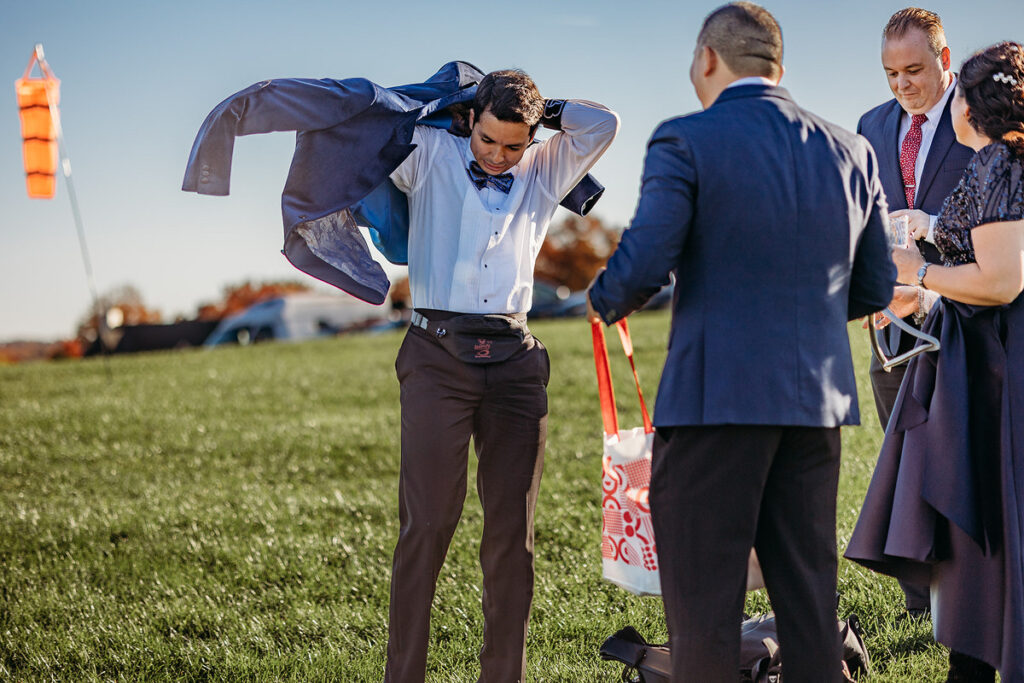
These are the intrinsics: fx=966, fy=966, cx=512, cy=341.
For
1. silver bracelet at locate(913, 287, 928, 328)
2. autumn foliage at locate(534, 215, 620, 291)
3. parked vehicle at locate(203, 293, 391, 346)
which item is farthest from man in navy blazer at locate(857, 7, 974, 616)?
autumn foliage at locate(534, 215, 620, 291)

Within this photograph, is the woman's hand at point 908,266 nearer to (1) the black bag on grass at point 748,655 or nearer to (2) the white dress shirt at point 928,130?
(2) the white dress shirt at point 928,130

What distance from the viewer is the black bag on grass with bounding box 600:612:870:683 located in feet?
10.7

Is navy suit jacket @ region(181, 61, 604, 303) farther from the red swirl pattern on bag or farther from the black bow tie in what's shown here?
the red swirl pattern on bag

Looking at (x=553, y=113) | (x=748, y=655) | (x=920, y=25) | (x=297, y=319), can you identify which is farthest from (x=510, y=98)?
(x=297, y=319)

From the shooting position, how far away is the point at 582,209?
11.4ft

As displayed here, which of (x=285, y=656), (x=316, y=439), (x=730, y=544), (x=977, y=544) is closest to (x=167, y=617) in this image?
(x=285, y=656)

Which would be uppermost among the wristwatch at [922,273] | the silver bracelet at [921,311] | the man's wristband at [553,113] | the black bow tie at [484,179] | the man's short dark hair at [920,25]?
the man's short dark hair at [920,25]

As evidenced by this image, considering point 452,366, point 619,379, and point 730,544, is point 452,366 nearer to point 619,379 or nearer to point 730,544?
point 730,544

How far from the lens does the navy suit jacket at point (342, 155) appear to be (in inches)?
120

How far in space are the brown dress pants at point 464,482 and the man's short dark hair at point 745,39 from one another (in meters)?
1.23

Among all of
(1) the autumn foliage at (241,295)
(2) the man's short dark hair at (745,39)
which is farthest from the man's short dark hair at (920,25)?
(1) the autumn foliage at (241,295)

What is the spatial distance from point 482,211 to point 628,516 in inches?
42.5

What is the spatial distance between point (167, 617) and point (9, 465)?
A: 4422mm

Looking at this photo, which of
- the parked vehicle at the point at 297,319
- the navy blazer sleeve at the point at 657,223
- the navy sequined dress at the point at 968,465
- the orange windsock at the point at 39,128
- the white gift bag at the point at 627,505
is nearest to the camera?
the navy blazer sleeve at the point at 657,223
